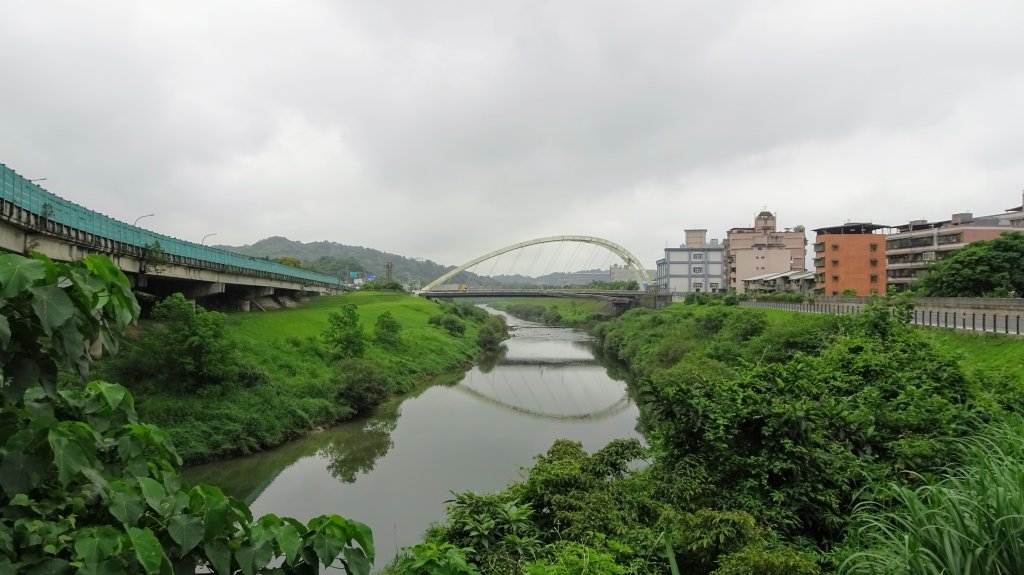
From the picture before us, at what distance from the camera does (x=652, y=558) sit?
6.12 metres

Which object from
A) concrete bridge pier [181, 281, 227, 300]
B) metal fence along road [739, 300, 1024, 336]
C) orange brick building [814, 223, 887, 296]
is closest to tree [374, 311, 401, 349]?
concrete bridge pier [181, 281, 227, 300]

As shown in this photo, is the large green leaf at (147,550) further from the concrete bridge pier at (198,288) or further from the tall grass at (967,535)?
the concrete bridge pier at (198,288)

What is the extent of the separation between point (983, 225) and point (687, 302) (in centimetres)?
3409

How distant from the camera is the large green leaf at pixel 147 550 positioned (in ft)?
6.91

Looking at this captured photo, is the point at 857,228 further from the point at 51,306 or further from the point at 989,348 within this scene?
the point at 51,306

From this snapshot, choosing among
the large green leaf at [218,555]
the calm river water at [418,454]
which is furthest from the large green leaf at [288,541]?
the calm river water at [418,454]

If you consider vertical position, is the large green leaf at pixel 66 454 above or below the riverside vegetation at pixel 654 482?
above

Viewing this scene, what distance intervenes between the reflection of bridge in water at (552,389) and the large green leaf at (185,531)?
26.0m

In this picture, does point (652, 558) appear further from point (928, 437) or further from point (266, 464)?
point (266, 464)

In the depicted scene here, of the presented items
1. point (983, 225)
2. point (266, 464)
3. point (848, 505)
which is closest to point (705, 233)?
point (983, 225)

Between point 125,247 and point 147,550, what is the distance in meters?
26.2

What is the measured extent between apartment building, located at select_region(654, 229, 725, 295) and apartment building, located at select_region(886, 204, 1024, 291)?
1171 inches

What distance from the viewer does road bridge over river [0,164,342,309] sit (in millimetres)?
15367

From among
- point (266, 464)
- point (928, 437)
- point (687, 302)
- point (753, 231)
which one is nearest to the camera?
point (928, 437)
